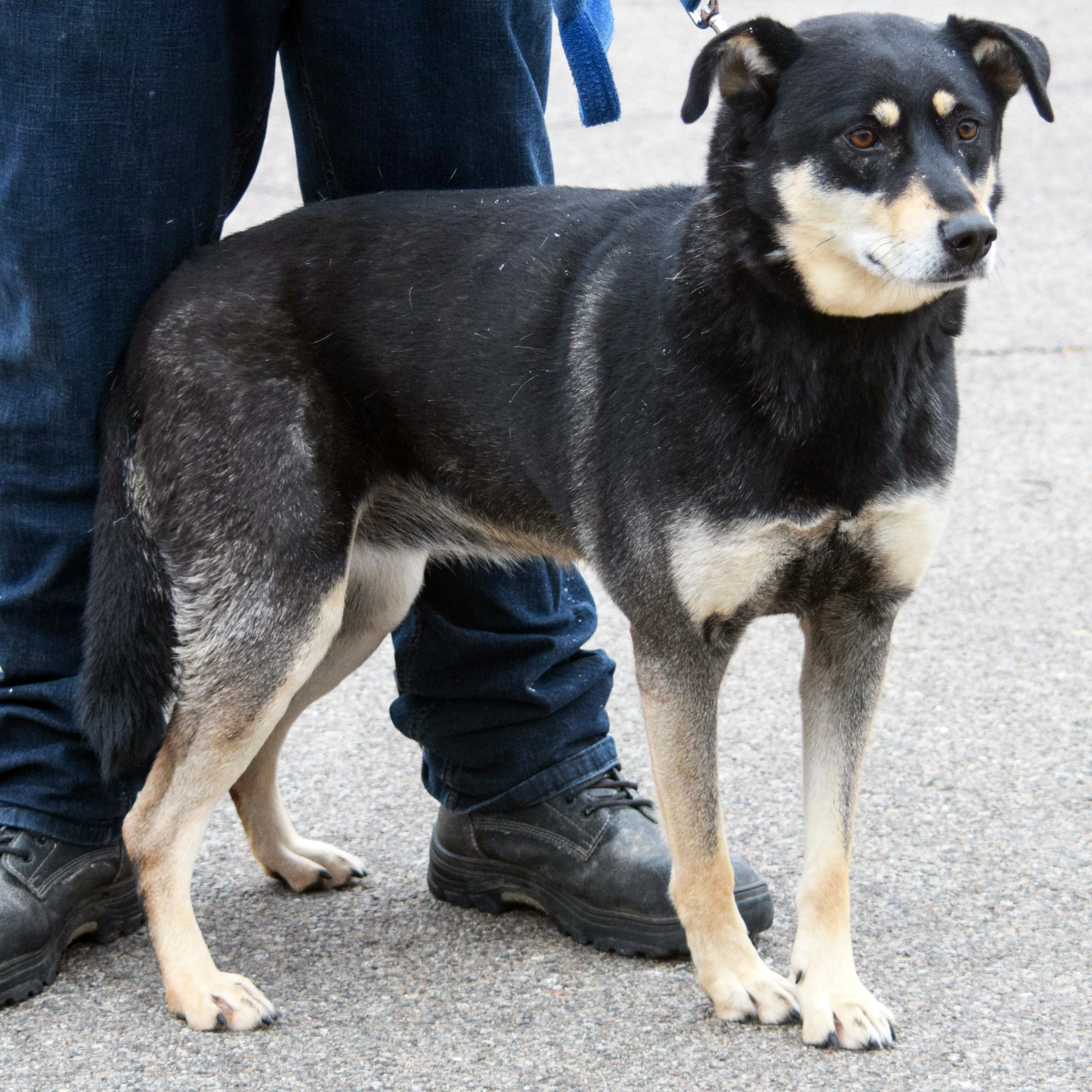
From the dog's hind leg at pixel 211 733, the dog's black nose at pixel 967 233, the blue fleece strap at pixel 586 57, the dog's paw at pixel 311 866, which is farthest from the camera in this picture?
the dog's paw at pixel 311 866

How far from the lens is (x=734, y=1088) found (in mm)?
2336

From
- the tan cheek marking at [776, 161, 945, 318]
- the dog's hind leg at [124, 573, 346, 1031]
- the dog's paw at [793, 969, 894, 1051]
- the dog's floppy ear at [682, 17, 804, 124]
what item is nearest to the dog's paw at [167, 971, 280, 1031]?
the dog's hind leg at [124, 573, 346, 1031]

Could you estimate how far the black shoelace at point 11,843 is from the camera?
275 centimetres

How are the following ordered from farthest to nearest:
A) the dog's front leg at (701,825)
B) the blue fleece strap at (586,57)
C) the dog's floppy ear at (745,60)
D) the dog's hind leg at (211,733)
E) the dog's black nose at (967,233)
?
the blue fleece strap at (586,57) → the dog's hind leg at (211,733) → the dog's front leg at (701,825) → the dog's floppy ear at (745,60) → the dog's black nose at (967,233)

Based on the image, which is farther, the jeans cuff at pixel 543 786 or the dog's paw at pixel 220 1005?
the jeans cuff at pixel 543 786

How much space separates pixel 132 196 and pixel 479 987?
4.96ft

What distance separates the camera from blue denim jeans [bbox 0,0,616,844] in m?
2.53

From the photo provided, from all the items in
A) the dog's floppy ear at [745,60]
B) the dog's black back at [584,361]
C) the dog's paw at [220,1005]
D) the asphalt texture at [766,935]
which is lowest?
the asphalt texture at [766,935]

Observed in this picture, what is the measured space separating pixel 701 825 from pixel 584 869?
418mm

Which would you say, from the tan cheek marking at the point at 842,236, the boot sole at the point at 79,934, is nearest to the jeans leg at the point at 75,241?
the boot sole at the point at 79,934

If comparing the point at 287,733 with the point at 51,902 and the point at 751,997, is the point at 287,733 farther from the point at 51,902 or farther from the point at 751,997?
the point at 751,997

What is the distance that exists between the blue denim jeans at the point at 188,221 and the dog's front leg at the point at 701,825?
0.48m

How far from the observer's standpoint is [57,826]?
2.79 metres

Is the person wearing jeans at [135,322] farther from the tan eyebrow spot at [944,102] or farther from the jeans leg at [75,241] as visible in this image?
the tan eyebrow spot at [944,102]
